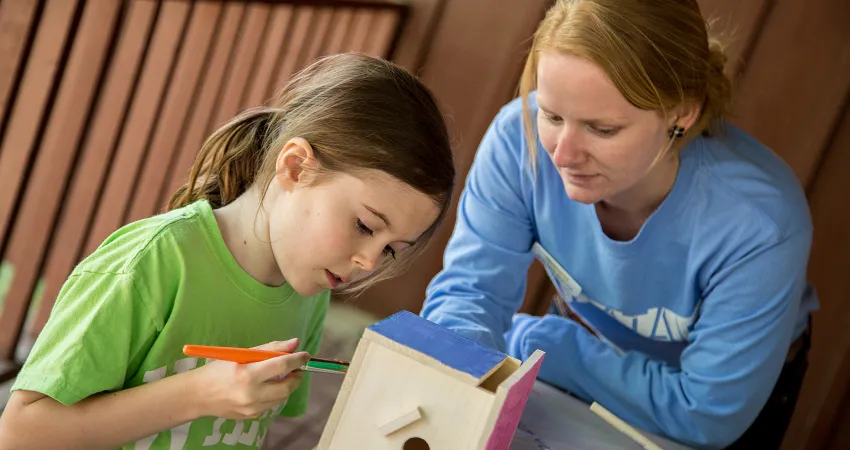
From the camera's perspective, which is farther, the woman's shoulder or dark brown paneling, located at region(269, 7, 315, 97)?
dark brown paneling, located at region(269, 7, 315, 97)

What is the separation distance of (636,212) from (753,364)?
0.28 meters

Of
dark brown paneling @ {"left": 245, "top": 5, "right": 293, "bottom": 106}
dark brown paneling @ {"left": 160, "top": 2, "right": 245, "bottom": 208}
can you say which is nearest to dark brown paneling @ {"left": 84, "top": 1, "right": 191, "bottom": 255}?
dark brown paneling @ {"left": 160, "top": 2, "right": 245, "bottom": 208}

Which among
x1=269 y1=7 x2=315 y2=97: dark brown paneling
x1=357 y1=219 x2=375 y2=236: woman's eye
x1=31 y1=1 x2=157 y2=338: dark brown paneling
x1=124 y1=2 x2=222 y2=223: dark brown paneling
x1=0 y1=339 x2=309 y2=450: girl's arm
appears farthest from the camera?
x1=269 y1=7 x2=315 y2=97: dark brown paneling

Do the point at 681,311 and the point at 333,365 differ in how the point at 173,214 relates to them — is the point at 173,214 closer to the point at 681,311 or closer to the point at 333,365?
the point at 333,365

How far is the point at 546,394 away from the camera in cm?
125

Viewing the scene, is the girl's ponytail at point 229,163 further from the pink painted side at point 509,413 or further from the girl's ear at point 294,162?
the pink painted side at point 509,413

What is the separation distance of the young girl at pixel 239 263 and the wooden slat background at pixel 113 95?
0.41 m

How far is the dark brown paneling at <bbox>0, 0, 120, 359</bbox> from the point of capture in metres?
1.44

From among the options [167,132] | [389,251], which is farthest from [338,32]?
[389,251]

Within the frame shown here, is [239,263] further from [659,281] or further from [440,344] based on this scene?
[659,281]

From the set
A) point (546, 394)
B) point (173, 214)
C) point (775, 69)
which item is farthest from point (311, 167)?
point (775, 69)

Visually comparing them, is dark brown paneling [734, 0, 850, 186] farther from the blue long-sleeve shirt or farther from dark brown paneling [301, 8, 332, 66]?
dark brown paneling [301, 8, 332, 66]

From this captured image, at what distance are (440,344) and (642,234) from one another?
0.60 m

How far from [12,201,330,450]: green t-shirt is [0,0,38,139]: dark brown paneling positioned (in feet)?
1.48
